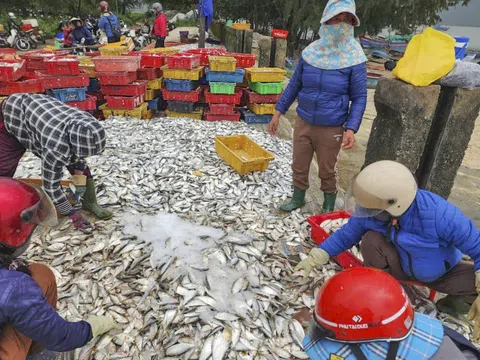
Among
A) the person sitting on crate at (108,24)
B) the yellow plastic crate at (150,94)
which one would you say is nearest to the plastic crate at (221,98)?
the yellow plastic crate at (150,94)

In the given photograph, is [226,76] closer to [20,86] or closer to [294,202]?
[20,86]

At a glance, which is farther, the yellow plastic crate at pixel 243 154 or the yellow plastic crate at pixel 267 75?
the yellow plastic crate at pixel 267 75

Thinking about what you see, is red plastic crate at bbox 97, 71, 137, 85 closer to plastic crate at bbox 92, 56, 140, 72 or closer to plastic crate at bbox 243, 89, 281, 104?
plastic crate at bbox 92, 56, 140, 72

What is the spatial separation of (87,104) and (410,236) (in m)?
6.66

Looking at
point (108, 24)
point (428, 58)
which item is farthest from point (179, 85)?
point (108, 24)

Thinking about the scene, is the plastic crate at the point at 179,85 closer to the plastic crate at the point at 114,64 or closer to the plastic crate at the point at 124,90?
the plastic crate at the point at 124,90

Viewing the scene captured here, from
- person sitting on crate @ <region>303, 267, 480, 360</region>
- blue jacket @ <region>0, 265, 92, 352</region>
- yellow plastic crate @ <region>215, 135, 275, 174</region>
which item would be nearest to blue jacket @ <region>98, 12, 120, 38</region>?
yellow plastic crate @ <region>215, 135, 275, 174</region>

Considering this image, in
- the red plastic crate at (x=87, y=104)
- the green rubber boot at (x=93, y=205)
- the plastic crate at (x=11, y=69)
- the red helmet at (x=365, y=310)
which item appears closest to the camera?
the red helmet at (x=365, y=310)

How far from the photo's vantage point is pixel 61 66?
6.71m

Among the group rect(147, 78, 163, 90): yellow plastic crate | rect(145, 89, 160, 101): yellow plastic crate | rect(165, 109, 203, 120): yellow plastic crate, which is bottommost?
rect(165, 109, 203, 120): yellow plastic crate

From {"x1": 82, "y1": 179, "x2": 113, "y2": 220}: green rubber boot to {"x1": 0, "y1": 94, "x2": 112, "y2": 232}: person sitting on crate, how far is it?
1.71 feet

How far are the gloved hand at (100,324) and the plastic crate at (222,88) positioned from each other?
587 centimetres

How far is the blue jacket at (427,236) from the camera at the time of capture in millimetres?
2256

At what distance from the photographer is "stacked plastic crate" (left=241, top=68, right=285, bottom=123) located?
751 centimetres
